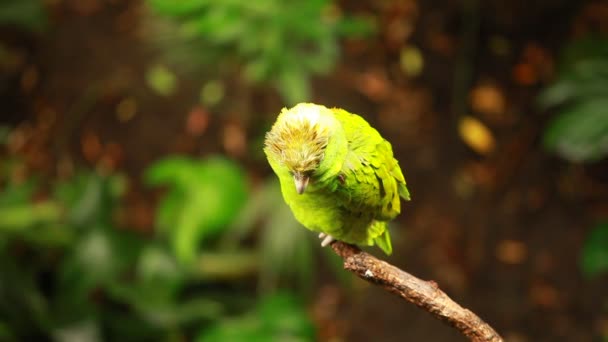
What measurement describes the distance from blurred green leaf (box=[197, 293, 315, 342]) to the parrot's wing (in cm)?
119

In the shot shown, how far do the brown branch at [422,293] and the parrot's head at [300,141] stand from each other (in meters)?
0.17

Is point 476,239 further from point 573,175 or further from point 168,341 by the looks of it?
point 168,341

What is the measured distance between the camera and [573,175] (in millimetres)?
2102

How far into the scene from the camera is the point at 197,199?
5.96 feet

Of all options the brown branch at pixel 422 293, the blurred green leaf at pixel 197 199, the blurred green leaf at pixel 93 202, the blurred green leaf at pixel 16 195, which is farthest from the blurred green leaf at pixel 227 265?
the brown branch at pixel 422 293

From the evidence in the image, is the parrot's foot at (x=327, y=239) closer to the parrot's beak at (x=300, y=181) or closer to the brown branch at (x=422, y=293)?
the brown branch at (x=422, y=293)

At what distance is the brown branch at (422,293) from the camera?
0.64 metres

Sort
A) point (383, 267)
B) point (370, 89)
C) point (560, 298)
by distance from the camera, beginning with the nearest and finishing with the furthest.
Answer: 1. point (383, 267)
2. point (560, 298)
3. point (370, 89)

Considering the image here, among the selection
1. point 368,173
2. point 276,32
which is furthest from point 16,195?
point 368,173

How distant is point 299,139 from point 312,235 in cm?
142

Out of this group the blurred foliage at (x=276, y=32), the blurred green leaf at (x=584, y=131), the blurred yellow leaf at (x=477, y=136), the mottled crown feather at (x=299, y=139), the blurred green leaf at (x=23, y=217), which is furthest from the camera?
the blurred yellow leaf at (x=477, y=136)

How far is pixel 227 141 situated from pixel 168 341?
0.75 m

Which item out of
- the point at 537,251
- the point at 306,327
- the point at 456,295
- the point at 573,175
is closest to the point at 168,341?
the point at 306,327

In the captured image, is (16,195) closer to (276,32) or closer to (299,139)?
(276,32)
